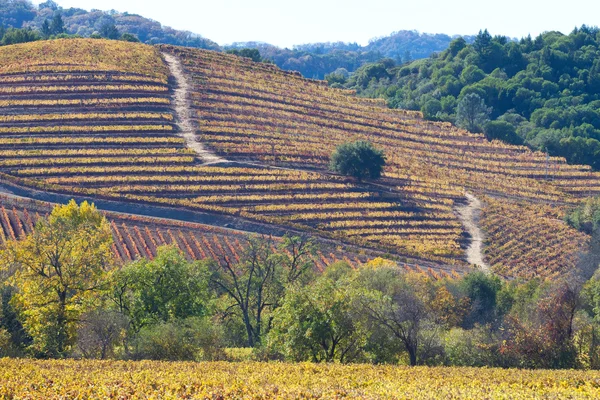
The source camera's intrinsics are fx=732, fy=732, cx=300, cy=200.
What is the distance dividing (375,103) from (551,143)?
2920 centimetres

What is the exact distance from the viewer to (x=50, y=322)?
34719 mm

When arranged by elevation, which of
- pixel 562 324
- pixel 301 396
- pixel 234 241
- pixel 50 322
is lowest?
pixel 234 241

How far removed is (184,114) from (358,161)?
84.0 ft

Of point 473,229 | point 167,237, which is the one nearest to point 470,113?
point 473,229

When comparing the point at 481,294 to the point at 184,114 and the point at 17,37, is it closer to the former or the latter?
the point at 184,114

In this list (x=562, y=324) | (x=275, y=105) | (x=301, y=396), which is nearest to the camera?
(x=301, y=396)

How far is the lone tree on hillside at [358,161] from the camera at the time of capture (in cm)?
8388

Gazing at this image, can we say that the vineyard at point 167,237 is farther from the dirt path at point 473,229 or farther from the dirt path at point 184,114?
the dirt path at point 184,114

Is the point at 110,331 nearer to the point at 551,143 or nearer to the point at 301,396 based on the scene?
the point at 301,396

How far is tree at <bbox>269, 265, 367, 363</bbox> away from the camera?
3406 cm

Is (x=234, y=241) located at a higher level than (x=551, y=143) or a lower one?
lower

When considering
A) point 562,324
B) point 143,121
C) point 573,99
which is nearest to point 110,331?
point 562,324

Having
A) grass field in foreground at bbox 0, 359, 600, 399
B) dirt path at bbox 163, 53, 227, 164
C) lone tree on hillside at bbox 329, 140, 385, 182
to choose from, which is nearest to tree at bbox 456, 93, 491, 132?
lone tree on hillside at bbox 329, 140, 385, 182

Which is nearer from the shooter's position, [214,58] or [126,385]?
[126,385]
